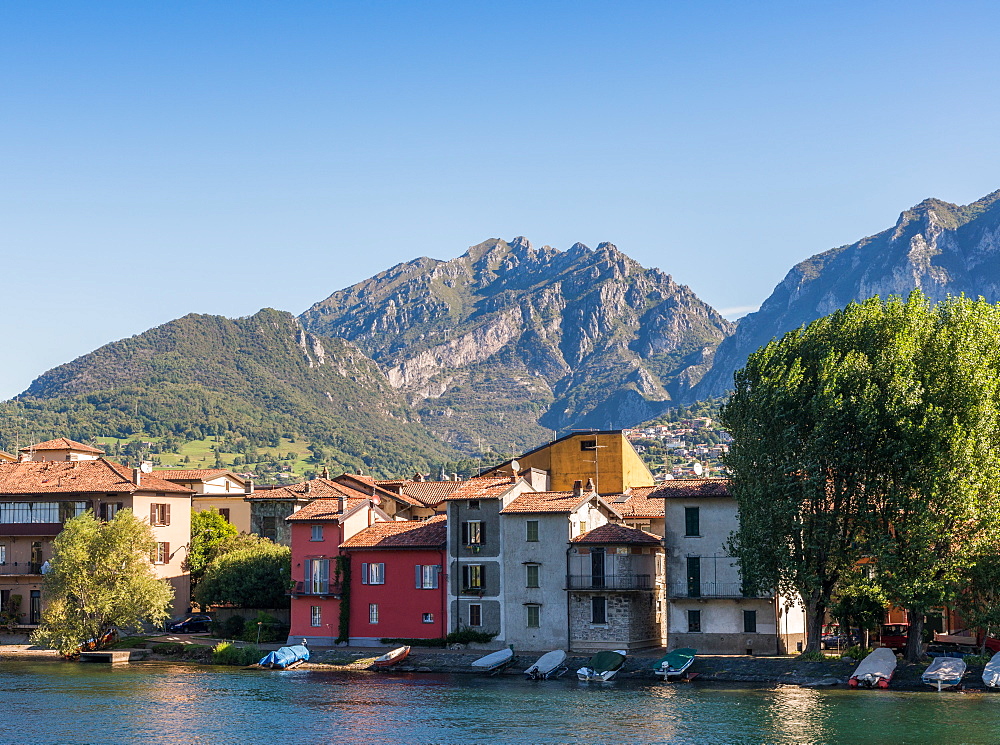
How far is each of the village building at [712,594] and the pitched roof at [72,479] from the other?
4694cm

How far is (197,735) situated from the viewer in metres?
52.6

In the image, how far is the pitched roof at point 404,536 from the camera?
79375 mm

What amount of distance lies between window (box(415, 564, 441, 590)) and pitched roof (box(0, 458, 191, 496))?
29.5 m

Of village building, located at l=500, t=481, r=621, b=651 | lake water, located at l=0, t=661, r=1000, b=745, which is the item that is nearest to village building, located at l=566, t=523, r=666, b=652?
village building, located at l=500, t=481, r=621, b=651

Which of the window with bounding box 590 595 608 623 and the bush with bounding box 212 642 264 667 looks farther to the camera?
the bush with bounding box 212 642 264 667

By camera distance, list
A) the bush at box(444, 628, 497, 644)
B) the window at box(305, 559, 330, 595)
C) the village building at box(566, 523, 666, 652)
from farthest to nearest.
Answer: the window at box(305, 559, 330, 595)
the bush at box(444, 628, 497, 644)
the village building at box(566, 523, 666, 652)

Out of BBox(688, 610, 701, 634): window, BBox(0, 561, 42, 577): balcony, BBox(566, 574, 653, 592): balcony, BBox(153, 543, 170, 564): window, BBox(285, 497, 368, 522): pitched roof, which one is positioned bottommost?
BBox(688, 610, 701, 634): window

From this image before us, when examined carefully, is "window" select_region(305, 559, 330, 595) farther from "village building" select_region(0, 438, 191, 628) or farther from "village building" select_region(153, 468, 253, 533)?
"village building" select_region(153, 468, 253, 533)

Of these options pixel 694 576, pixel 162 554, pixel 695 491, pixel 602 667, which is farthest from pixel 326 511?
pixel 694 576

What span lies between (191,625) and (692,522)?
143 feet

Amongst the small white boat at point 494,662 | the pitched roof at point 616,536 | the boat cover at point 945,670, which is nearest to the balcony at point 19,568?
the small white boat at point 494,662

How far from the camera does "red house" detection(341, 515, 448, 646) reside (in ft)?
257

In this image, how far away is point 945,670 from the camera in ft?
193

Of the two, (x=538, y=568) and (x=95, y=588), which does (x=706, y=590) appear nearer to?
(x=538, y=568)
